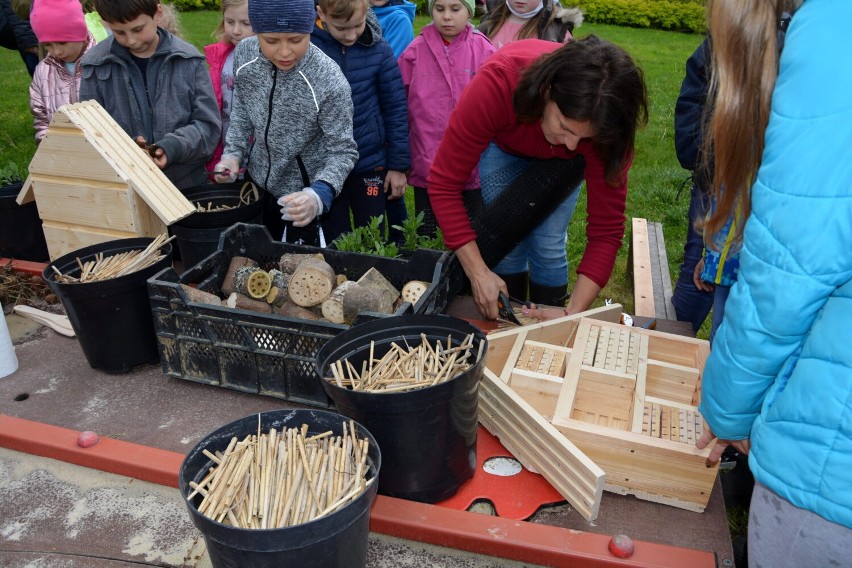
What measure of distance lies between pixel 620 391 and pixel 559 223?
1202 millimetres

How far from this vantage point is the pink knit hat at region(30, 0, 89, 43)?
388 centimetres

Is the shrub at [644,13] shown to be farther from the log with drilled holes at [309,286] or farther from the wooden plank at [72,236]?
the log with drilled holes at [309,286]

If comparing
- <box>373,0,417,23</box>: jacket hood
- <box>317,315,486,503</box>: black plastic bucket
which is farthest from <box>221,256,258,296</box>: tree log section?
<box>373,0,417,23</box>: jacket hood

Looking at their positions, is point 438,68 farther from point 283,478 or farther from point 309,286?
point 283,478

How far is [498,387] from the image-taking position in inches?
94.0

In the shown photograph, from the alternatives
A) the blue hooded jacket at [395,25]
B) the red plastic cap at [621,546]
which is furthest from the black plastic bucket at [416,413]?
the blue hooded jacket at [395,25]

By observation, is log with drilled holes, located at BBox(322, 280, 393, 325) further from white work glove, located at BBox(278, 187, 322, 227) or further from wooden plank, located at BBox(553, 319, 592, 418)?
wooden plank, located at BBox(553, 319, 592, 418)

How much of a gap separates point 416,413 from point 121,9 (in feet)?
9.01

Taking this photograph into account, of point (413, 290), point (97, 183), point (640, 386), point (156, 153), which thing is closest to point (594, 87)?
point (640, 386)

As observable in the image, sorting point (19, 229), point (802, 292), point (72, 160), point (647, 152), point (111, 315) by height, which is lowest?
point (647, 152)

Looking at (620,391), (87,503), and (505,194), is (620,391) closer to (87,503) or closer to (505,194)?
(505,194)

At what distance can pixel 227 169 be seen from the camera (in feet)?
11.6

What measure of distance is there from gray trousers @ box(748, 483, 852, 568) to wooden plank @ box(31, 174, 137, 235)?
292cm

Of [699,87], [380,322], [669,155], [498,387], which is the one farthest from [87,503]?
[669,155]
